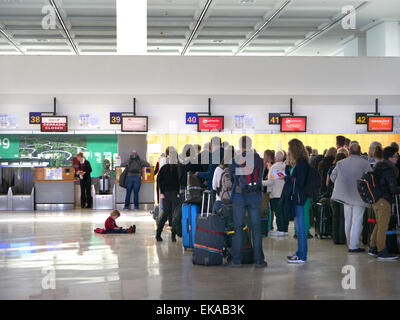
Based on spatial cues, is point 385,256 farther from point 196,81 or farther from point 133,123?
point 133,123

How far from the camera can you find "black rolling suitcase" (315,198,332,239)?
9.73m

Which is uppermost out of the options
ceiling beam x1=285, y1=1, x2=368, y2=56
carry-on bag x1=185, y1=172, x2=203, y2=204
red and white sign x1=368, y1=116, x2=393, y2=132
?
ceiling beam x1=285, y1=1, x2=368, y2=56

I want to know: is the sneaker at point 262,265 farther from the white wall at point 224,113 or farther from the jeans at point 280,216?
the white wall at point 224,113

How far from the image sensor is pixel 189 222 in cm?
845

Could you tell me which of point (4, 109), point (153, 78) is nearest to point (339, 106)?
point (153, 78)

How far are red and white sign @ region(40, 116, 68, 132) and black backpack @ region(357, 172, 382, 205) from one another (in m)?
8.51

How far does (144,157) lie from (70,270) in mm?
11416

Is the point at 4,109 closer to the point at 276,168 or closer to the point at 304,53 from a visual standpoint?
the point at 276,168

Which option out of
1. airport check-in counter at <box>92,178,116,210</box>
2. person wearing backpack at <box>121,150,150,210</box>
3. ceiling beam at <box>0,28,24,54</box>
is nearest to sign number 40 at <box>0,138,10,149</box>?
ceiling beam at <box>0,28,24,54</box>

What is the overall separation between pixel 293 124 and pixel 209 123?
204cm

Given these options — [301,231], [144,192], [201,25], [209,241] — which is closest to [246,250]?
[209,241]

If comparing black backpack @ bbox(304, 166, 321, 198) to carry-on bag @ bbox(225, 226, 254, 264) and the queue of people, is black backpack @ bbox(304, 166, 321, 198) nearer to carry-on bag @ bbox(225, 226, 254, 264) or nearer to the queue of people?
the queue of people

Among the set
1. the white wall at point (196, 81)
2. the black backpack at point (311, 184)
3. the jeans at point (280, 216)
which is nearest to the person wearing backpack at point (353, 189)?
the black backpack at point (311, 184)

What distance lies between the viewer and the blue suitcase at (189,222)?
8.36 metres
